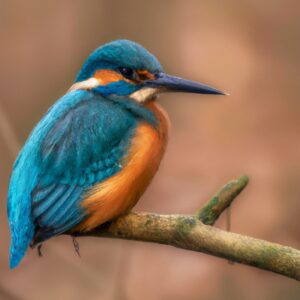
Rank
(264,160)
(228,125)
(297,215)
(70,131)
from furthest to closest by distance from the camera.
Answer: (228,125), (264,160), (297,215), (70,131)

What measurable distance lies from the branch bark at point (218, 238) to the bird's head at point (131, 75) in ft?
1.86

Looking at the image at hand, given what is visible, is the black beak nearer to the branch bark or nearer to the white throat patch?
the white throat patch

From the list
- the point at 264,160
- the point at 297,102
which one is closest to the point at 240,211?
the point at 264,160

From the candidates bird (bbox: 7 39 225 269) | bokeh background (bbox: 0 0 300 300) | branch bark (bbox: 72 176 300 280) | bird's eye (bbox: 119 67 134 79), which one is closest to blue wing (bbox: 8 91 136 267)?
bird (bbox: 7 39 225 269)

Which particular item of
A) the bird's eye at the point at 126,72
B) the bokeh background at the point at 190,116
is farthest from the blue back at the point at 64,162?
the bokeh background at the point at 190,116

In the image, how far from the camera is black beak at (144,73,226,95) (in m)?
3.56

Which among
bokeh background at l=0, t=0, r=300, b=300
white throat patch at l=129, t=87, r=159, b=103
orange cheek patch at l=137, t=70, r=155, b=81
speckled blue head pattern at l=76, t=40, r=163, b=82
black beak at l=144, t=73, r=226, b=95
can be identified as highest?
speckled blue head pattern at l=76, t=40, r=163, b=82

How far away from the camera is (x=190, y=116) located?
213 inches

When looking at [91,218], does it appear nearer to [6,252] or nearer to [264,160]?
[6,252]

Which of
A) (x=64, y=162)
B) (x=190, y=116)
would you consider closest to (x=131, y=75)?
(x=64, y=162)

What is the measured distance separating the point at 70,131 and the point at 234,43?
7.37 ft

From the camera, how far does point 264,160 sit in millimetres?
4949

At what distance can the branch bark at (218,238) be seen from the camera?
9.73 feet

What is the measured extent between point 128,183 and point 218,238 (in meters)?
0.56
